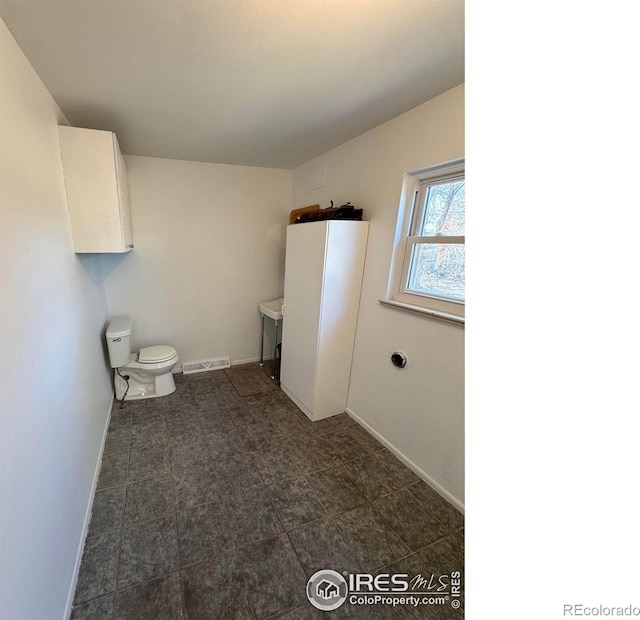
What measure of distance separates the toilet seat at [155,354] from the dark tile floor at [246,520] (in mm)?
501

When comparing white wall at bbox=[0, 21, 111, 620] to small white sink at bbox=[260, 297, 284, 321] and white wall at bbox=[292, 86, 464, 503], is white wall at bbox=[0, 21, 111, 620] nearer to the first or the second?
small white sink at bbox=[260, 297, 284, 321]

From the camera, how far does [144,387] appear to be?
9.23ft

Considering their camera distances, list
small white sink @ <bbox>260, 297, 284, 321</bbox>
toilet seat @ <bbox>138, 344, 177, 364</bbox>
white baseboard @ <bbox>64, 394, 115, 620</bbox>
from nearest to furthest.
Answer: white baseboard @ <bbox>64, 394, 115, 620</bbox> < toilet seat @ <bbox>138, 344, 177, 364</bbox> < small white sink @ <bbox>260, 297, 284, 321</bbox>

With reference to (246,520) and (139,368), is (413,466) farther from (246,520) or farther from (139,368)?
(139,368)

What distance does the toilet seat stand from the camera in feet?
8.79

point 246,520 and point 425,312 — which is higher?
point 425,312

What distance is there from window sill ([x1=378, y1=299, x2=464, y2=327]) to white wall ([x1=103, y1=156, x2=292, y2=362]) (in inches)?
73.4

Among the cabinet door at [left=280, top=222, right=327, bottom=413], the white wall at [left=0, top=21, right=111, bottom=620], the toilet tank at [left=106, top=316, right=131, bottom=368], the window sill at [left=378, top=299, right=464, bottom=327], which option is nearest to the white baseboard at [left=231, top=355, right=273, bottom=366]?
the cabinet door at [left=280, top=222, right=327, bottom=413]

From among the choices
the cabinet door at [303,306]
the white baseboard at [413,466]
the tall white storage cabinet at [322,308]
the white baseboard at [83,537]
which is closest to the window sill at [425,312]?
the tall white storage cabinet at [322,308]

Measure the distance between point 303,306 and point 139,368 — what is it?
1.66 metres

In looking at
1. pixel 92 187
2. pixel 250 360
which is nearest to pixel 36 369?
pixel 92 187
